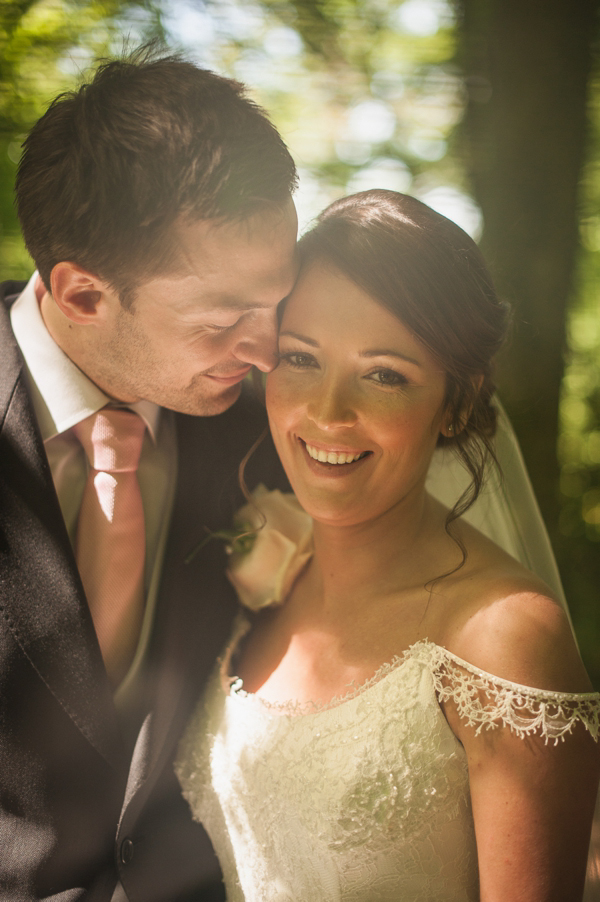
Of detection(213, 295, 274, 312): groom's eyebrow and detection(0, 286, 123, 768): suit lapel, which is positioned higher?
detection(213, 295, 274, 312): groom's eyebrow

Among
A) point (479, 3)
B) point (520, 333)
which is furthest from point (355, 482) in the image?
point (479, 3)

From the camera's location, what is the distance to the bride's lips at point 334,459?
1.13 metres

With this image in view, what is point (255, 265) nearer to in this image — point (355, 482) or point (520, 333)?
point (355, 482)

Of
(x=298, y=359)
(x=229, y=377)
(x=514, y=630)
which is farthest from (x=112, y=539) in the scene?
(x=514, y=630)

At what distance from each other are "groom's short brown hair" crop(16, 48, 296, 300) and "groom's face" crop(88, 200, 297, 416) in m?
0.03

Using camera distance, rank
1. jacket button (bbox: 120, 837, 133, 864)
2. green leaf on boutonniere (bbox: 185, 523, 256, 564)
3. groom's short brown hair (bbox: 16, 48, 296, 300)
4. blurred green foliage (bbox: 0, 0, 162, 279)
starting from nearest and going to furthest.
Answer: groom's short brown hair (bbox: 16, 48, 296, 300) < jacket button (bbox: 120, 837, 133, 864) < green leaf on boutonniere (bbox: 185, 523, 256, 564) < blurred green foliage (bbox: 0, 0, 162, 279)

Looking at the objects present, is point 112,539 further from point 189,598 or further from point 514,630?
point 514,630

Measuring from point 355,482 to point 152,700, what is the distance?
59 centimetres

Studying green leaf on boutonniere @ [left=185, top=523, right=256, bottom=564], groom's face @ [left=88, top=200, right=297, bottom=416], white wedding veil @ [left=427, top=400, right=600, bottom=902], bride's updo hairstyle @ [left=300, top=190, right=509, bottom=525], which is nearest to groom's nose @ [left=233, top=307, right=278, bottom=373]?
groom's face @ [left=88, top=200, right=297, bottom=416]

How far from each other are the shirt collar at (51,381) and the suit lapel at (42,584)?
9 cm

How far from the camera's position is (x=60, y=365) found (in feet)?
3.98

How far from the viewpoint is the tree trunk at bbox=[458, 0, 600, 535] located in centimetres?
172

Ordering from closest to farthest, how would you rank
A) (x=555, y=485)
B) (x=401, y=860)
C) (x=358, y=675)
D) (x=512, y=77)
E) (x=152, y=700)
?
(x=401, y=860), (x=358, y=675), (x=152, y=700), (x=512, y=77), (x=555, y=485)

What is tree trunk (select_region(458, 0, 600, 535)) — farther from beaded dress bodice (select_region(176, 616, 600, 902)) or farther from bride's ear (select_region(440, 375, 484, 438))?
beaded dress bodice (select_region(176, 616, 600, 902))
